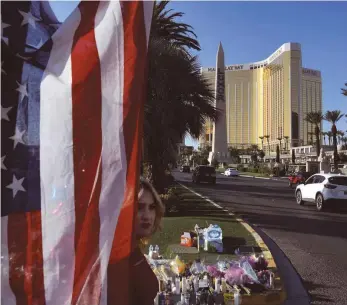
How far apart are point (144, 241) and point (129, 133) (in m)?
0.79

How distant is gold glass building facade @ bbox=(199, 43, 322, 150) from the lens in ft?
447

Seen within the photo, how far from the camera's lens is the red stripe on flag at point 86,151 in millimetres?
1832

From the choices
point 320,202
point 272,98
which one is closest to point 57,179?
point 320,202

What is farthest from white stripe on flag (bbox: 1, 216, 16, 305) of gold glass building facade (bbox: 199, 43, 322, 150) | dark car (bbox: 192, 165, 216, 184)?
gold glass building facade (bbox: 199, 43, 322, 150)

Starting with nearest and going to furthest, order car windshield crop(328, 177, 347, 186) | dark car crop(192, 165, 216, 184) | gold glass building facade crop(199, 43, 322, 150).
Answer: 1. car windshield crop(328, 177, 347, 186)
2. dark car crop(192, 165, 216, 184)
3. gold glass building facade crop(199, 43, 322, 150)

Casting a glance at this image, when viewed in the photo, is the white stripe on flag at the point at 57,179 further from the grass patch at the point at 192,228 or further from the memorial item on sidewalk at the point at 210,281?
the grass patch at the point at 192,228

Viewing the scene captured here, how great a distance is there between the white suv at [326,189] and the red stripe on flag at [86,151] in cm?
1547

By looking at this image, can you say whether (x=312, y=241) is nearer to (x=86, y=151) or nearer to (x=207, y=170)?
(x=86, y=151)

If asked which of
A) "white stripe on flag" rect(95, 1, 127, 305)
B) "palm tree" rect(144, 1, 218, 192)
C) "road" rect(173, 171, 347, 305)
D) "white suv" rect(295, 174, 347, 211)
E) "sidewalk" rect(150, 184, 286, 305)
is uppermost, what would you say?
"palm tree" rect(144, 1, 218, 192)

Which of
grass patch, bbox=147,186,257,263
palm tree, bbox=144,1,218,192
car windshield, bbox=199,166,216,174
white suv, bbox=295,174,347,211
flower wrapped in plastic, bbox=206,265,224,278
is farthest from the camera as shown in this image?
car windshield, bbox=199,166,216,174

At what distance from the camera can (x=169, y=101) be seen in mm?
15523

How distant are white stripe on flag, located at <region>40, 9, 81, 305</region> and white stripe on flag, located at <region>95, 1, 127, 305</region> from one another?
13 centimetres

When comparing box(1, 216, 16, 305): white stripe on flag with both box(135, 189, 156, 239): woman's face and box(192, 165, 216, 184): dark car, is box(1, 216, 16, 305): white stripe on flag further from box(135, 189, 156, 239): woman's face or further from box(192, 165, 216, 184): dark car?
box(192, 165, 216, 184): dark car

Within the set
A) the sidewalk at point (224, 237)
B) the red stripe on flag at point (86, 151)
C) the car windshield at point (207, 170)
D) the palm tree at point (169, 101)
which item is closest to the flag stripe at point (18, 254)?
the red stripe on flag at point (86, 151)
